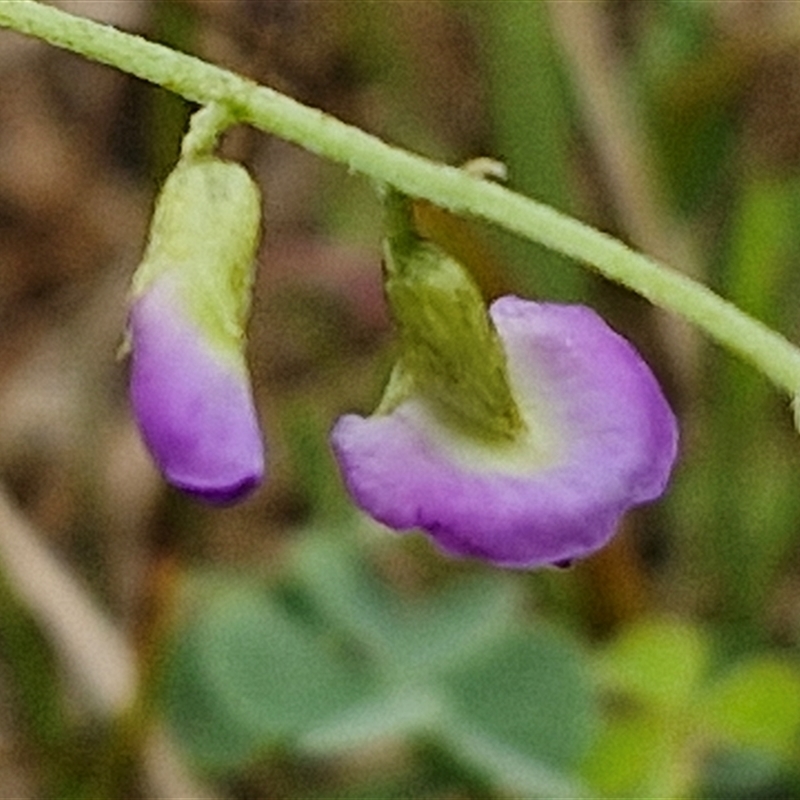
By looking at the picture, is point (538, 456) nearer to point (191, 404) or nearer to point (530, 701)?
point (191, 404)

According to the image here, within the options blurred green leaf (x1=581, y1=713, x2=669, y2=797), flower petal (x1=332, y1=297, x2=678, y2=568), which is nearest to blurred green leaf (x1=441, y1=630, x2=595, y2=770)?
blurred green leaf (x1=581, y1=713, x2=669, y2=797)

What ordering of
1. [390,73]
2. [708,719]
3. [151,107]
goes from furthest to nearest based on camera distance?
[151,107], [390,73], [708,719]

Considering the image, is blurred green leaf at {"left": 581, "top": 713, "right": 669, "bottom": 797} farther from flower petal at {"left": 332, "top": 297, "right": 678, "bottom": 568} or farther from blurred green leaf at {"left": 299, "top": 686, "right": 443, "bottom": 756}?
flower petal at {"left": 332, "top": 297, "right": 678, "bottom": 568}

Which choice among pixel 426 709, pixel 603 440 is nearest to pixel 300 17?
pixel 426 709

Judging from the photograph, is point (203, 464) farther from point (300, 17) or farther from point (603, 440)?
point (300, 17)

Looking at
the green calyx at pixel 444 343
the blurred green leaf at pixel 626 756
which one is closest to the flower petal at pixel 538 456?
the green calyx at pixel 444 343
